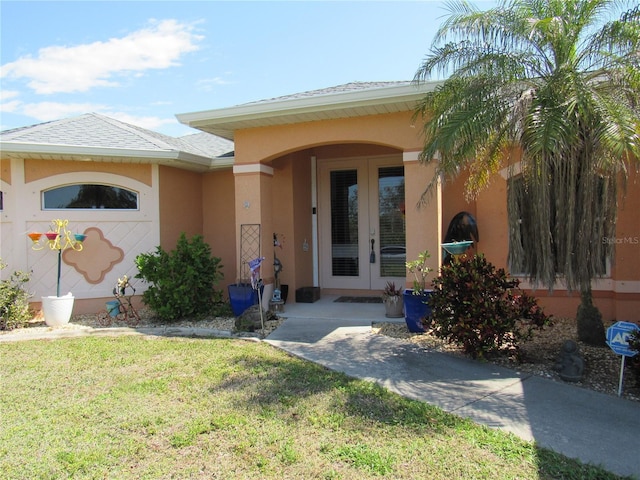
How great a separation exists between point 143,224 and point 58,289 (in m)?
2.06

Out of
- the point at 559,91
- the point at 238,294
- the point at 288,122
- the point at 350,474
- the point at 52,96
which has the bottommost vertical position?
the point at 350,474

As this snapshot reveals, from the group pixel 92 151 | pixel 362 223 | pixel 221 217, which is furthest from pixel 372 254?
pixel 92 151

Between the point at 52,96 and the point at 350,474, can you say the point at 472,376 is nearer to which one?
the point at 350,474

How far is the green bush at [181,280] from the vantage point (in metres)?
7.88

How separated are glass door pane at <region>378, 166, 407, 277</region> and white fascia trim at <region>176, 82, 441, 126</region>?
2938 mm

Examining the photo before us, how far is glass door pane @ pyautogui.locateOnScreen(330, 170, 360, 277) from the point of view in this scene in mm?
10070

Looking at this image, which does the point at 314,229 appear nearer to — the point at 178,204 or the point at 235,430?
the point at 178,204

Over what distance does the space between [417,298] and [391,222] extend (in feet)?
11.3

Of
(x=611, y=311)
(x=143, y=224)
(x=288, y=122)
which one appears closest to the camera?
(x=611, y=311)

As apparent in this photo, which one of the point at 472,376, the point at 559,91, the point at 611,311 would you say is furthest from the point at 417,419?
the point at 611,311

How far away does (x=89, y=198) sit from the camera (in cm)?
905

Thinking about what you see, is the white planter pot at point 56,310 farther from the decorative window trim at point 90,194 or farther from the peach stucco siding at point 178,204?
the peach stucco siding at point 178,204

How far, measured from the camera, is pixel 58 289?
8234 millimetres

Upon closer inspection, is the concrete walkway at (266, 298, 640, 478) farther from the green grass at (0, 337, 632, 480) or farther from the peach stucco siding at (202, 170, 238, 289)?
the peach stucco siding at (202, 170, 238, 289)
